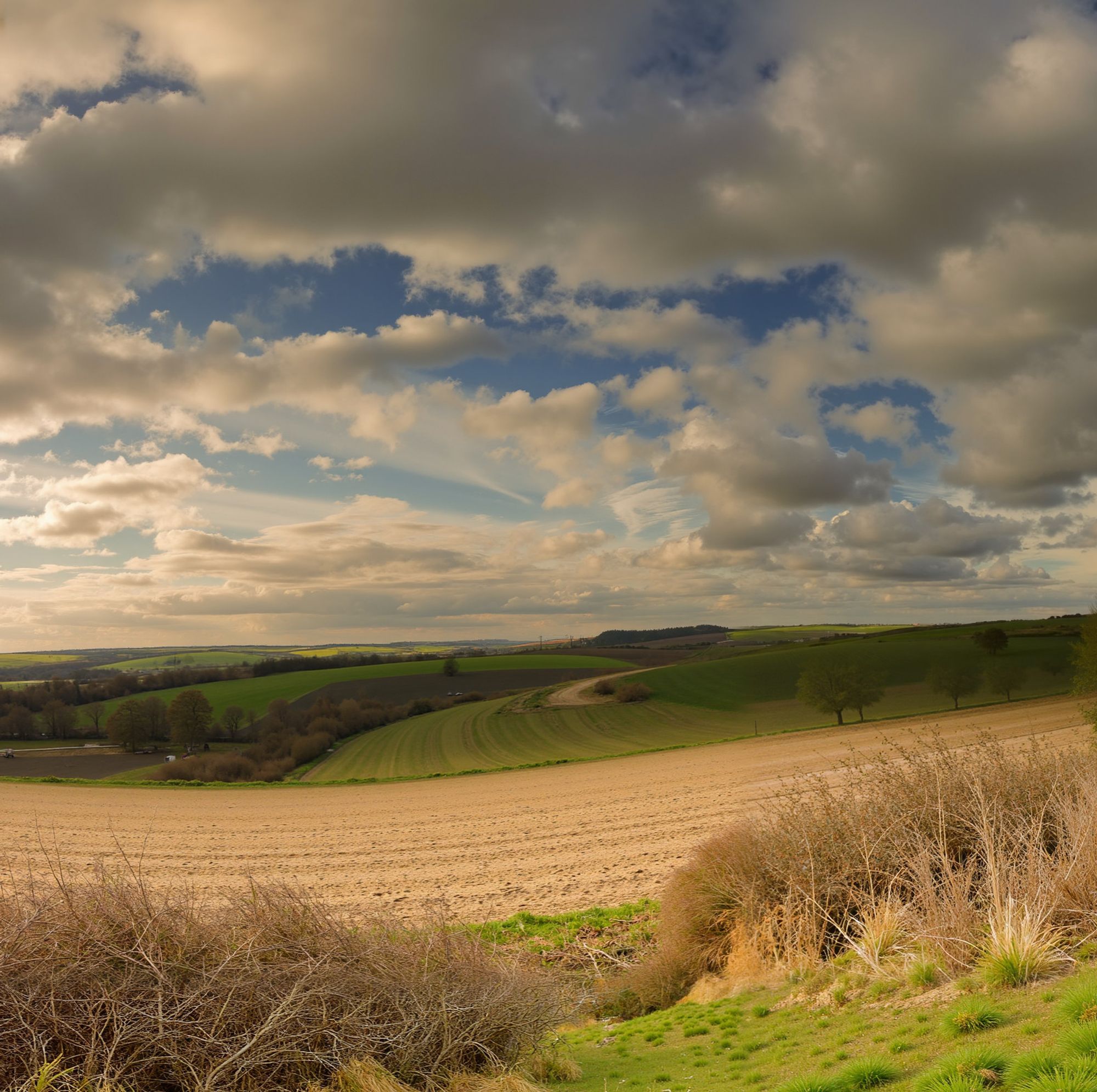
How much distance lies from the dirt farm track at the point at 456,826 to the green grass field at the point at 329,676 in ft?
214

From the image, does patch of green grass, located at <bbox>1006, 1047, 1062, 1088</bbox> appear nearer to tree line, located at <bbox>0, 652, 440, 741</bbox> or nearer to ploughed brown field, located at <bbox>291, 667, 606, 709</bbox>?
ploughed brown field, located at <bbox>291, 667, 606, 709</bbox>

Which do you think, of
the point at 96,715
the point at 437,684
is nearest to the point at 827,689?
the point at 437,684

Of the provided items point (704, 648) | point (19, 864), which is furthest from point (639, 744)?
point (704, 648)

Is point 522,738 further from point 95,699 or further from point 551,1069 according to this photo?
point 95,699

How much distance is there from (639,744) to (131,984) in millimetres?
59174

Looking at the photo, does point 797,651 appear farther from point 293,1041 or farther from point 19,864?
point 293,1041

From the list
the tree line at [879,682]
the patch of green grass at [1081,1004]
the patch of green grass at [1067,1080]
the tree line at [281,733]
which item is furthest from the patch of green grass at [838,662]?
the patch of green grass at [1067,1080]

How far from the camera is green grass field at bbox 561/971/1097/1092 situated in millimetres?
6277

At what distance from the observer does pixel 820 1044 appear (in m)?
8.18

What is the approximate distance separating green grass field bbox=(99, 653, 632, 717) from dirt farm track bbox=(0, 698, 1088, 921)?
6519 cm

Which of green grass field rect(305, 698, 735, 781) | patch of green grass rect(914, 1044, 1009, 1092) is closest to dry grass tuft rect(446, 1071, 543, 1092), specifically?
patch of green grass rect(914, 1044, 1009, 1092)

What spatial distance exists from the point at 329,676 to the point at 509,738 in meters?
63.4

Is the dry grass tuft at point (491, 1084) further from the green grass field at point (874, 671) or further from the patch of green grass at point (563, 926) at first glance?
the green grass field at point (874, 671)

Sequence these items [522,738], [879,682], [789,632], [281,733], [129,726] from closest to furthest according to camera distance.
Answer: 1. [879,682]
2. [522,738]
3. [281,733]
4. [129,726]
5. [789,632]
